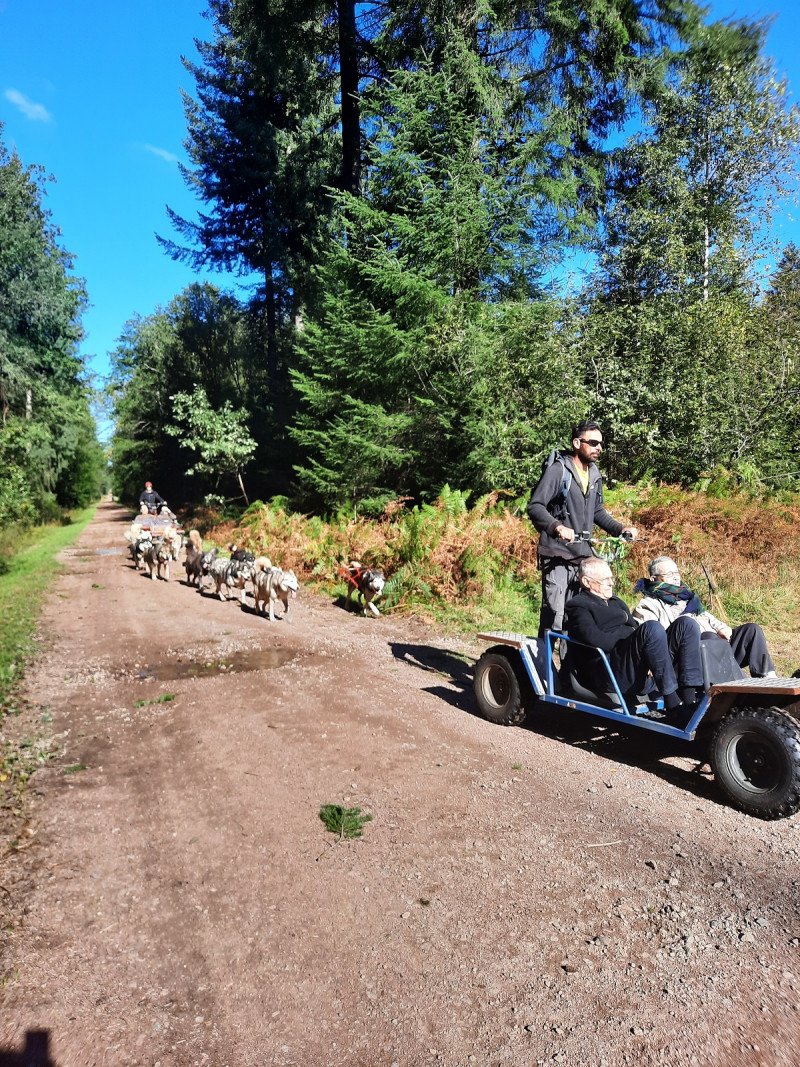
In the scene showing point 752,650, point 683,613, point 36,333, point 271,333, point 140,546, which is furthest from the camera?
point 36,333

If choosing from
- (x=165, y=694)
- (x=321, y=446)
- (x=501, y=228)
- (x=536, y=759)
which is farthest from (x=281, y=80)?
(x=536, y=759)

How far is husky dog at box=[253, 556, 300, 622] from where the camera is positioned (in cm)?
1070

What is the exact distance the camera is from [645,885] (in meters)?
3.43

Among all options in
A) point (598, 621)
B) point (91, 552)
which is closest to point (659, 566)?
point (598, 621)

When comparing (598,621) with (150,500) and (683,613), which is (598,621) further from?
(150,500)

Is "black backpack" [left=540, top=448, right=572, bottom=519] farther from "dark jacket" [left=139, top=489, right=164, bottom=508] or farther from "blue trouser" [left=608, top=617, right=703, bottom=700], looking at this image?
"dark jacket" [left=139, top=489, right=164, bottom=508]

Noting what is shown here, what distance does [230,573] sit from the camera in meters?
12.5

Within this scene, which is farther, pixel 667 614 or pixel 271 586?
pixel 271 586

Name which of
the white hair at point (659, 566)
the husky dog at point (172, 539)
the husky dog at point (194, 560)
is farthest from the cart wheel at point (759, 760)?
the husky dog at point (172, 539)

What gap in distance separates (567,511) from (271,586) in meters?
6.25

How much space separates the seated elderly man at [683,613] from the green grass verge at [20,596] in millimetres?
6070

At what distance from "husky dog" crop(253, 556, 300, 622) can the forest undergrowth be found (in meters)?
1.72

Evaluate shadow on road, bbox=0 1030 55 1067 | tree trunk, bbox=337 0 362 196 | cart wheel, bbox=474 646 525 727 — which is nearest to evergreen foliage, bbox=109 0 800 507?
tree trunk, bbox=337 0 362 196

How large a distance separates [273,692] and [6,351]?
1066 inches
